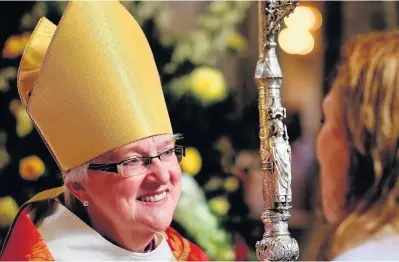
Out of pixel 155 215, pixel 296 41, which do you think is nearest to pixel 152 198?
pixel 155 215

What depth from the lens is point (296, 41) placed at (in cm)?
222

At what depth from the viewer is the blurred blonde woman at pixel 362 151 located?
2.05 m

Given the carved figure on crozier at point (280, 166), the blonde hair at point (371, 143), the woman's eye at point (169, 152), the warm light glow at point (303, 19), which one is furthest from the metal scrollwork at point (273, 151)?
the warm light glow at point (303, 19)

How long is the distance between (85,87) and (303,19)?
841 mm

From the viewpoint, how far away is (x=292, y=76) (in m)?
2.18

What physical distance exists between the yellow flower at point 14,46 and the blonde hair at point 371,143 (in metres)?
0.75

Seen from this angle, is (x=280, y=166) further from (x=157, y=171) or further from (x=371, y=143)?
(x=371, y=143)

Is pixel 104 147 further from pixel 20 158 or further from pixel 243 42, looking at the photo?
pixel 243 42

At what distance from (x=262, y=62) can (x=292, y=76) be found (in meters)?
0.57

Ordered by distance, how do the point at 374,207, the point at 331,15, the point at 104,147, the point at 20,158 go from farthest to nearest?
the point at 331,15 < the point at 374,207 < the point at 20,158 < the point at 104,147

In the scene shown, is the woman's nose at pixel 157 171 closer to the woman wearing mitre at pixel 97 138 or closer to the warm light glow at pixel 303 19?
the woman wearing mitre at pixel 97 138

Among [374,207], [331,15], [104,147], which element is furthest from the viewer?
[331,15]

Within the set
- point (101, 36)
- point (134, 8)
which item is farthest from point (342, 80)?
point (101, 36)

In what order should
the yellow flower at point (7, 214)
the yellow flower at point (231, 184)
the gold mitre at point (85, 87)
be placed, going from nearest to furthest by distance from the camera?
the gold mitre at point (85, 87), the yellow flower at point (7, 214), the yellow flower at point (231, 184)
